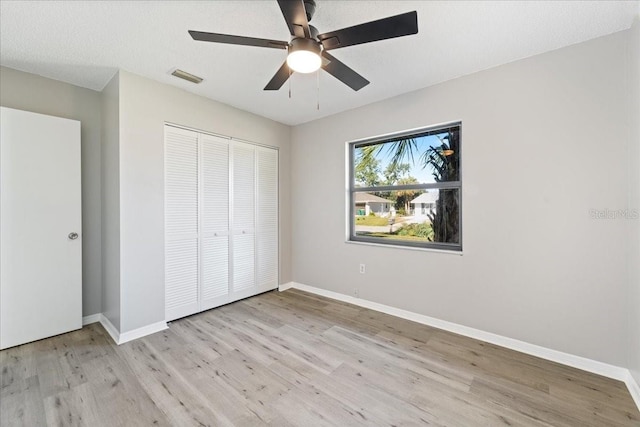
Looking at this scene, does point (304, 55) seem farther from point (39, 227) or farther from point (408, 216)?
point (39, 227)

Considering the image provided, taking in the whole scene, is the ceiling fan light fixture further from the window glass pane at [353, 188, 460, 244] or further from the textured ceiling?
the window glass pane at [353, 188, 460, 244]

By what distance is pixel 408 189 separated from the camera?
3.13 meters

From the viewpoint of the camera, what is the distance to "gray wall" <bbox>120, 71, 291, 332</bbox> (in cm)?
253

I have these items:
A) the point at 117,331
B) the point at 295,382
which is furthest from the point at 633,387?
the point at 117,331

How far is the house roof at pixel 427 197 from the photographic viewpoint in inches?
116

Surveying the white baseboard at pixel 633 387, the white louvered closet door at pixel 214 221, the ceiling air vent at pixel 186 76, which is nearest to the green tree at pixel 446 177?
the white baseboard at pixel 633 387

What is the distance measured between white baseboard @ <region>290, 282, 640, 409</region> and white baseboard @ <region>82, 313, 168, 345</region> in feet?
7.30

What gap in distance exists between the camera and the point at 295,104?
332cm

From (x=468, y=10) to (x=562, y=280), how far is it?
2.14 metres

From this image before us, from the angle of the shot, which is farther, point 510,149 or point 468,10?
point 510,149

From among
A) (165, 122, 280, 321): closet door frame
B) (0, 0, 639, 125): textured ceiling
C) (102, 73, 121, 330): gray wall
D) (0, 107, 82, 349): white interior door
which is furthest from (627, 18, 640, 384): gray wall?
(0, 107, 82, 349): white interior door

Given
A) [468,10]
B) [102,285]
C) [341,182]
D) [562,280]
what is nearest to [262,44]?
[468,10]

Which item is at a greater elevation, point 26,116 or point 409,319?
point 26,116

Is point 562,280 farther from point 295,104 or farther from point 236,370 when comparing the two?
point 295,104
